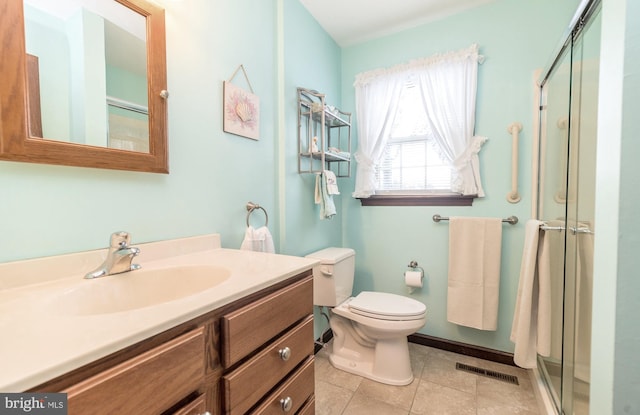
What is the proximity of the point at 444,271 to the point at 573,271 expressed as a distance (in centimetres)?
88

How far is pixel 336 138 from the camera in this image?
229cm

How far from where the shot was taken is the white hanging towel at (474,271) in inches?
71.4

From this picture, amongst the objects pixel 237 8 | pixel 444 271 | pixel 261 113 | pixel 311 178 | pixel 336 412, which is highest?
pixel 237 8

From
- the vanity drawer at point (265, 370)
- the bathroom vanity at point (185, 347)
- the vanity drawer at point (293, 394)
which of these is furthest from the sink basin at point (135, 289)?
the vanity drawer at point (293, 394)

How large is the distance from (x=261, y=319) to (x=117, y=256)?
0.48 m

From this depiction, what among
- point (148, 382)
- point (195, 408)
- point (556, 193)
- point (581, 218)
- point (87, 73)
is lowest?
point (195, 408)

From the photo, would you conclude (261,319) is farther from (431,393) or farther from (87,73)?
(431,393)

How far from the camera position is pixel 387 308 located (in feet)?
5.46

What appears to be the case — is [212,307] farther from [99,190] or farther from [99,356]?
[99,190]

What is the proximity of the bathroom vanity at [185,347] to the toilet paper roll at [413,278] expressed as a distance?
1228mm

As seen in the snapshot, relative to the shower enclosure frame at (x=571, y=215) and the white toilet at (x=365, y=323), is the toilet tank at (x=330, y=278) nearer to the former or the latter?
the white toilet at (x=365, y=323)

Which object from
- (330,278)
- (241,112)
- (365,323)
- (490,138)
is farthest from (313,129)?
(365,323)

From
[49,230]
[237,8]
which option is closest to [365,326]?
[49,230]

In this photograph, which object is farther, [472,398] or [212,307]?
[472,398]
